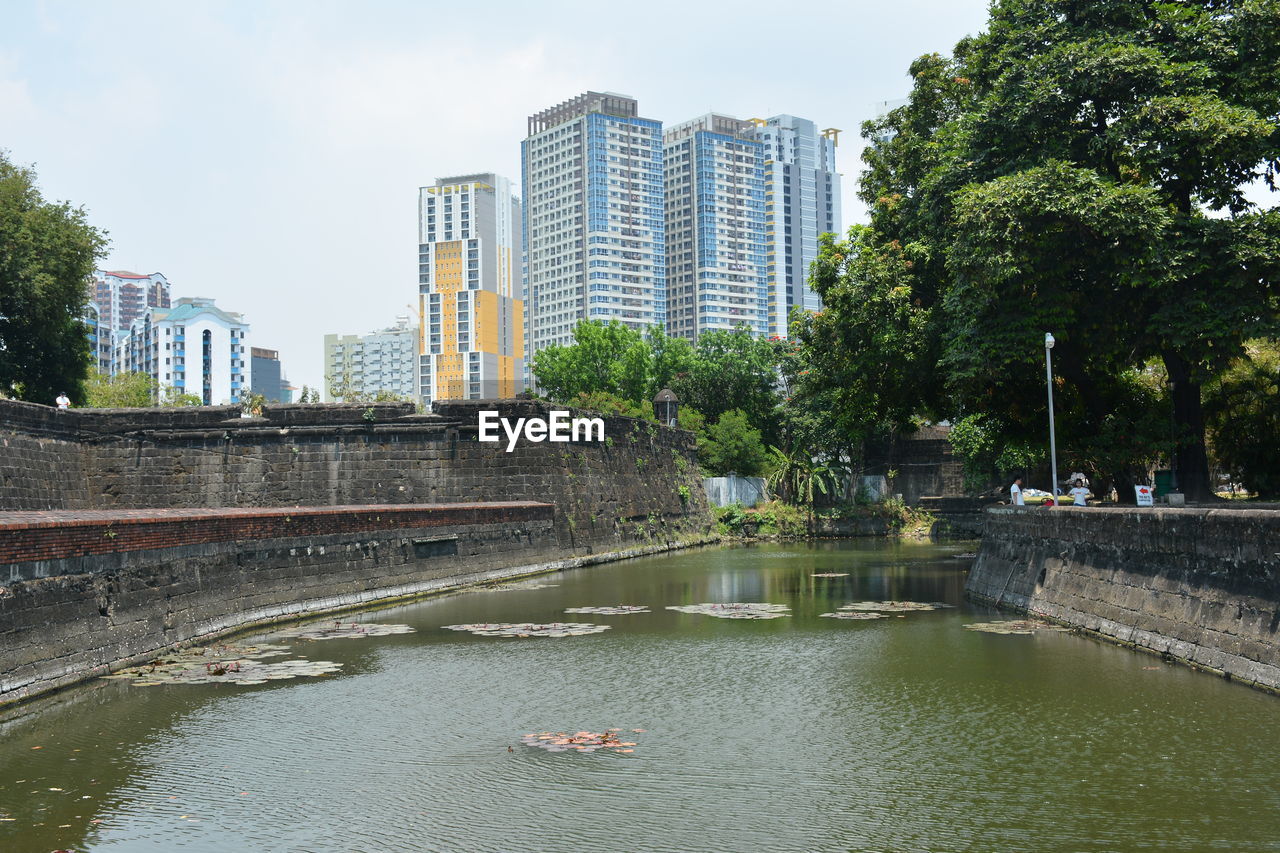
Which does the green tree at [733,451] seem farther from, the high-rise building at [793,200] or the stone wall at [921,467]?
the high-rise building at [793,200]

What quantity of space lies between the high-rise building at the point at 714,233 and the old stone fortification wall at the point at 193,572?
11940 centimetres

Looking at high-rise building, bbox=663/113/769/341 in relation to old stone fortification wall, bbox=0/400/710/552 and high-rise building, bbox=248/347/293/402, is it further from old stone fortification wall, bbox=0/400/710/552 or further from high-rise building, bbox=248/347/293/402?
old stone fortification wall, bbox=0/400/710/552

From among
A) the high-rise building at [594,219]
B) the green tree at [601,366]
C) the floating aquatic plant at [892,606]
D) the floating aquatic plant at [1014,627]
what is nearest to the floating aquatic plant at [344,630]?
the floating aquatic plant at [892,606]

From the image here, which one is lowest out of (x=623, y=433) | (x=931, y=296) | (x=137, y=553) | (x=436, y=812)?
(x=436, y=812)

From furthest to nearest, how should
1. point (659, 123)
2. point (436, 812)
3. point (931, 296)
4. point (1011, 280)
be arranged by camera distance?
point (659, 123) < point (931, 296) < point (1011, 280) < point (436, 812)

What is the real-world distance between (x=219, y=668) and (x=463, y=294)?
146 meters

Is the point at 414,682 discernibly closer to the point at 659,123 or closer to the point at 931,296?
the point at 931,296

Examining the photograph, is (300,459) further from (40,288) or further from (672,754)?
(672,754)

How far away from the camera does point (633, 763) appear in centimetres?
877

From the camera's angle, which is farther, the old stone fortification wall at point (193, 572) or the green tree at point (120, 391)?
the green tree at point (120, 391)

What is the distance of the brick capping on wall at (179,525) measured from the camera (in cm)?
1140

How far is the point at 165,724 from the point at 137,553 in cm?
385

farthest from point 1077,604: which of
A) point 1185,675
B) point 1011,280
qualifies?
point 1011,280

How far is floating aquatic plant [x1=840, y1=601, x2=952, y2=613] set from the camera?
61.7ft
